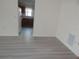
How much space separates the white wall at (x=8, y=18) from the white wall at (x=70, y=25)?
195 centimetres

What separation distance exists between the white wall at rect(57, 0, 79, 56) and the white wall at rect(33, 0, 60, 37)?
40 centimetres

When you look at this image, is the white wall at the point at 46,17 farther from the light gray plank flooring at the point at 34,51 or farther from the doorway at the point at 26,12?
the doorway at the point at 26,12

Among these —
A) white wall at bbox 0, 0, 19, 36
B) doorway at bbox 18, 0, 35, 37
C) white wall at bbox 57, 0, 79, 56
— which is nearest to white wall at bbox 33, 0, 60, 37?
white wall at bbox 57, 0, 79, 56

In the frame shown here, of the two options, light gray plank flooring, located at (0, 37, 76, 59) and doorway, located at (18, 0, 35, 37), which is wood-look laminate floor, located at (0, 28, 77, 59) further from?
doorway, located at (18, 0, 35, 37)

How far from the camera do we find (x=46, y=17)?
5.61 metres

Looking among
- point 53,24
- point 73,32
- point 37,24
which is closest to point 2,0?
point 37,24

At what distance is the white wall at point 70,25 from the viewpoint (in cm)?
386

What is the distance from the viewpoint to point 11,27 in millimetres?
5555

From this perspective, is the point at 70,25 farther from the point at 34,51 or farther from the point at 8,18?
the point at 8,18

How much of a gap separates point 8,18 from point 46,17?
1.65 meters

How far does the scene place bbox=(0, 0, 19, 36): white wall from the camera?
17.5 feet

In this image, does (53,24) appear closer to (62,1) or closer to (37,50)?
(62,1)

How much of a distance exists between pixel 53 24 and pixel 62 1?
109 centimetres

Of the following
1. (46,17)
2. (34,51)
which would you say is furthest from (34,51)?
(46,17)
